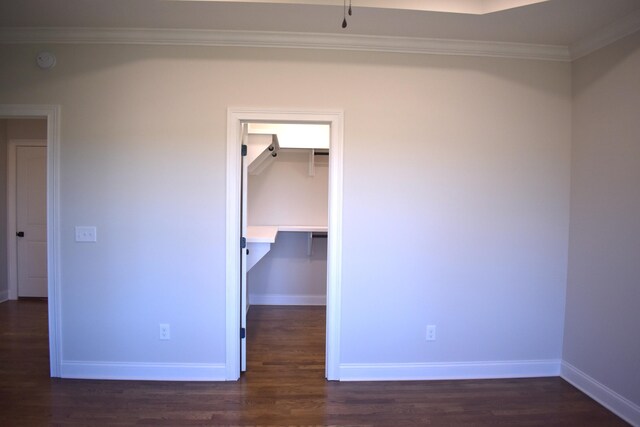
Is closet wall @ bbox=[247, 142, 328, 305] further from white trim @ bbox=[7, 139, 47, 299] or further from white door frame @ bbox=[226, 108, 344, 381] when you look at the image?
white trim @ bbox=[7, 139, 47, 299]

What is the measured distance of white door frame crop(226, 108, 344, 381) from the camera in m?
2.28

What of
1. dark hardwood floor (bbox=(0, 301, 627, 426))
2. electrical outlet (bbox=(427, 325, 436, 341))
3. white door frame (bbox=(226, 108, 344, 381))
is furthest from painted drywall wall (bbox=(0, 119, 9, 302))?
electrical outlet (bbox=(427, 325, 436, 341))

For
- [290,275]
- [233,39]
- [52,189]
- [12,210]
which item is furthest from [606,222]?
[12,210]

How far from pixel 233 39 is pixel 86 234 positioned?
175cm

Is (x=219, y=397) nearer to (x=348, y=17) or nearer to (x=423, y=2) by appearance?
(x=348, y=17)

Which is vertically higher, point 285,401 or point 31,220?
point 31,220

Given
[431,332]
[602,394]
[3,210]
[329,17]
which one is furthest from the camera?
[3,210]

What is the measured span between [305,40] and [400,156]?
1.07 m

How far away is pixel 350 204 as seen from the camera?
2322 millimetres

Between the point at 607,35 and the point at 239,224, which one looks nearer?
the point at 607,35

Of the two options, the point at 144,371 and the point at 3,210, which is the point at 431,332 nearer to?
the point at 144,371

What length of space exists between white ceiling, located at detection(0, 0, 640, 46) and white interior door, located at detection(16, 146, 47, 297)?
8.22 feet

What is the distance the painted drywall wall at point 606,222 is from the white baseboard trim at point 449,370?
0.76 feet

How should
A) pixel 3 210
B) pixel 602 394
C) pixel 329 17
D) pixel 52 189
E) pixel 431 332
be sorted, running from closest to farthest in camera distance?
pixel 329 17 → pixel 602 394 → pixel 52 189 → pixel 431 332 → pixel 3 210
